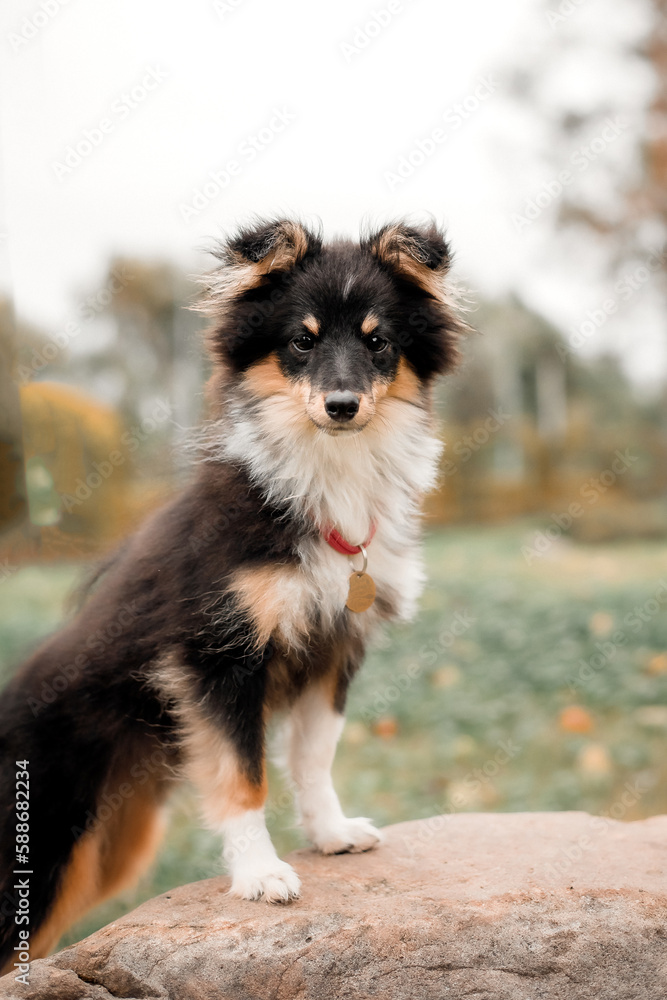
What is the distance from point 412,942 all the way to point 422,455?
1.84 meters

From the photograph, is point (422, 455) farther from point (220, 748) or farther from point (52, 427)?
point (52, 427)

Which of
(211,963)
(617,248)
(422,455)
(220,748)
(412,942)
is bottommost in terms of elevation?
(211,963)

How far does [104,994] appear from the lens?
3.05 metres

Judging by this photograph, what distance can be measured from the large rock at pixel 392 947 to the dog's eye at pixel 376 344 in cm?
205

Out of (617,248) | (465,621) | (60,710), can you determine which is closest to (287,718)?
(60,710)

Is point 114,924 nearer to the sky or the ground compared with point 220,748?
nearer to the ground

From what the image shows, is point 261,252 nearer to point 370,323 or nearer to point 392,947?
point 370,323

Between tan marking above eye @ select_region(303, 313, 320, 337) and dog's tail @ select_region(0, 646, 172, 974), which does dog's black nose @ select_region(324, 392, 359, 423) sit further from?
dog's tail @ select_region(0, 646, 172, 974)

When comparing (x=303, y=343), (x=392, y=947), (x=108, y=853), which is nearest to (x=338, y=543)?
(x=303, y=343)

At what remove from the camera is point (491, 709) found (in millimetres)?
7035

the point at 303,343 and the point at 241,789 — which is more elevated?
the point at 303,343

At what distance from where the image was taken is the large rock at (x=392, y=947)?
9.78 feet

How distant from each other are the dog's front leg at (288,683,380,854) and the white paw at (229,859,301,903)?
452mm

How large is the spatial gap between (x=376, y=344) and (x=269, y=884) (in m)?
2.07
